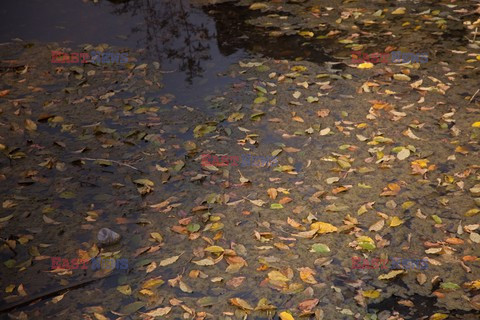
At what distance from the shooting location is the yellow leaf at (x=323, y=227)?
13.9ft

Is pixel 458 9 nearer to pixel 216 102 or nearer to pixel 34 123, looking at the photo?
pixel 216 102

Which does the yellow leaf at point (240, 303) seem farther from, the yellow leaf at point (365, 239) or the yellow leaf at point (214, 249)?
the yellow leaf at point (365, 239)

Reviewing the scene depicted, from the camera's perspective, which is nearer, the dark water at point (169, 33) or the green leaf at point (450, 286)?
the green leaf at point (450, 286)

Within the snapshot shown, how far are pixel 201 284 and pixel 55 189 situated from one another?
1.71 metres

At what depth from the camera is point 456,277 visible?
385 cm

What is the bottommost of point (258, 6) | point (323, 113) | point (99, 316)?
point (99, 316)

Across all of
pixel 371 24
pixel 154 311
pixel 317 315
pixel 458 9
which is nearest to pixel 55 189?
pixel 154 311

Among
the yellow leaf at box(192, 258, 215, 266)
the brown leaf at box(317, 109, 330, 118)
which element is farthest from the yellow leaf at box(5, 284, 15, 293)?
the brown leaf at box(317, 109, 330, 118)

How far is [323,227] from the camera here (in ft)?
14.0

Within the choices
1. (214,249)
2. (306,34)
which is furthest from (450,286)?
(306,34)

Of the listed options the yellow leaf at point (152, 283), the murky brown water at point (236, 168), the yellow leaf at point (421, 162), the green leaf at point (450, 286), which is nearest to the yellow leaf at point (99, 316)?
the murky brown water at point (236, 168)

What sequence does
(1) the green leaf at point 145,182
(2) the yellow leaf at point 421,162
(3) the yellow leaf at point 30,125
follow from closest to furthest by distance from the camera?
1. (1) the green leaf at point 145,182
2. (2) the yellow leaf at point 421,162
3. (3) the yellow leaf at point 30,125

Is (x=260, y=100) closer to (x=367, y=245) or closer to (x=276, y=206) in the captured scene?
(x=276, y=206)

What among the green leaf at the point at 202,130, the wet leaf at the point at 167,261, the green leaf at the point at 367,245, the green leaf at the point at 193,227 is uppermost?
the green leaf at the point at 202,130
